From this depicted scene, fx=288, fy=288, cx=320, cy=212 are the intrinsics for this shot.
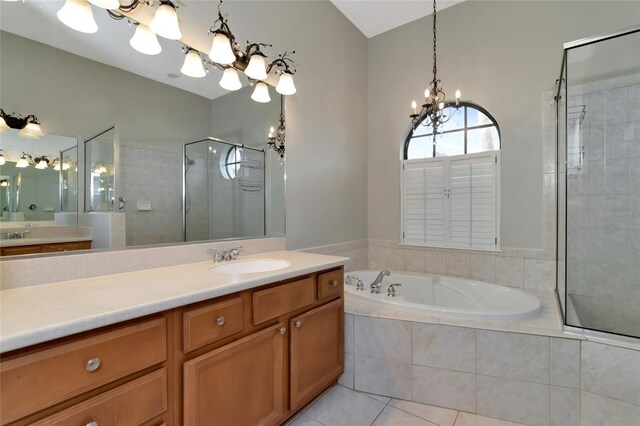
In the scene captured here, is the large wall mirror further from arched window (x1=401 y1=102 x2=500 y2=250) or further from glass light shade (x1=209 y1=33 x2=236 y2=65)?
arched window (x1=401 y1=102 x2=500 y2=250)

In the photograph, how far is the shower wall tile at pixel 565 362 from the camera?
1506 mm

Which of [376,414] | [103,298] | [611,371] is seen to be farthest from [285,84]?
[611,371]

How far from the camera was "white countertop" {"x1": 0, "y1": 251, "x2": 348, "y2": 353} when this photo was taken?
2.41 feet

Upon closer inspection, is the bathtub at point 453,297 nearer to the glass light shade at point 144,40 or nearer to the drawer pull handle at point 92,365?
the drawer pull handle at point 92,365

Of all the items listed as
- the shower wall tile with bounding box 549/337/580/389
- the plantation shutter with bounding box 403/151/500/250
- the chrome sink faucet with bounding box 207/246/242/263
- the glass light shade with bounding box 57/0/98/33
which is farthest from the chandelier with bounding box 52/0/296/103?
the shower wall tile with bounding box 549/337/580/389

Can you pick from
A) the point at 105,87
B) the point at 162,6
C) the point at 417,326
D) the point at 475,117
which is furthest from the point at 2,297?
the point at 475,117

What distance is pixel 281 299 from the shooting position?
Result: 4.72 ft

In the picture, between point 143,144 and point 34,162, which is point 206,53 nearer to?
point 143,144

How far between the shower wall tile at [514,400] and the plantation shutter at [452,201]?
1.32 metres

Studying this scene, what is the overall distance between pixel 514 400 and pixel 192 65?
8.67 ft

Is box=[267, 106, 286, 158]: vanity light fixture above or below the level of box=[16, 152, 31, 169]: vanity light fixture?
above

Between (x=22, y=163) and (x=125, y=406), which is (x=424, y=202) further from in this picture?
(x=22, y=163)

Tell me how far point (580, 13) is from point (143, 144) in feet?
11.1

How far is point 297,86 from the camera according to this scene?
2.42m
